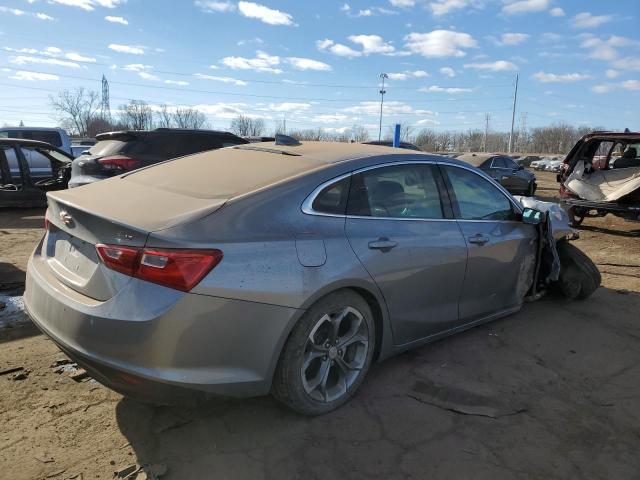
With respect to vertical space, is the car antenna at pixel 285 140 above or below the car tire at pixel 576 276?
above

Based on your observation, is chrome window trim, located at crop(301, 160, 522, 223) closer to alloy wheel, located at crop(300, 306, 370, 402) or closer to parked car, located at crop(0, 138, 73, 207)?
alloy wheel, located at crop(300, 306, 370, 402)

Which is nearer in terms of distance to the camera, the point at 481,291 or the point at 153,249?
the point at 153,249

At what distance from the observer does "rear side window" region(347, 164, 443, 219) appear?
3172 millimetres

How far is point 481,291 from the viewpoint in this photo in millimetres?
3975

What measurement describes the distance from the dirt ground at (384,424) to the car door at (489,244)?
41 cm

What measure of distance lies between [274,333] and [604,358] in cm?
295

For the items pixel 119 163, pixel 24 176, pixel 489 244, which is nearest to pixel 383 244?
pixel 489 244

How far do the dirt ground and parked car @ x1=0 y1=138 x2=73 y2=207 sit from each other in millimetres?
6900

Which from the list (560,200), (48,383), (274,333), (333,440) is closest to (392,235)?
(274,333)

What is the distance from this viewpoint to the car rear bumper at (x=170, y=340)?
2322 millimetres

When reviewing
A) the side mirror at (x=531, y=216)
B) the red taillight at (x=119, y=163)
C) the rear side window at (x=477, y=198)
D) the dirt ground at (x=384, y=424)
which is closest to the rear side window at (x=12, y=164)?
the red taillight at (x=119, y=163)

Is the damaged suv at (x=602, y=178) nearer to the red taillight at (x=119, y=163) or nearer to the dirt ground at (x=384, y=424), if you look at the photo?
the dirt ground at (x=384, y=424)

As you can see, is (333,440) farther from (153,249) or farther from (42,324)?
(42,324)

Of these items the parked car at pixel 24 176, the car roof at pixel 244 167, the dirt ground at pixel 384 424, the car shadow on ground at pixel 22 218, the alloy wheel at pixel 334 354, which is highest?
the car roof at pixel 244 167
